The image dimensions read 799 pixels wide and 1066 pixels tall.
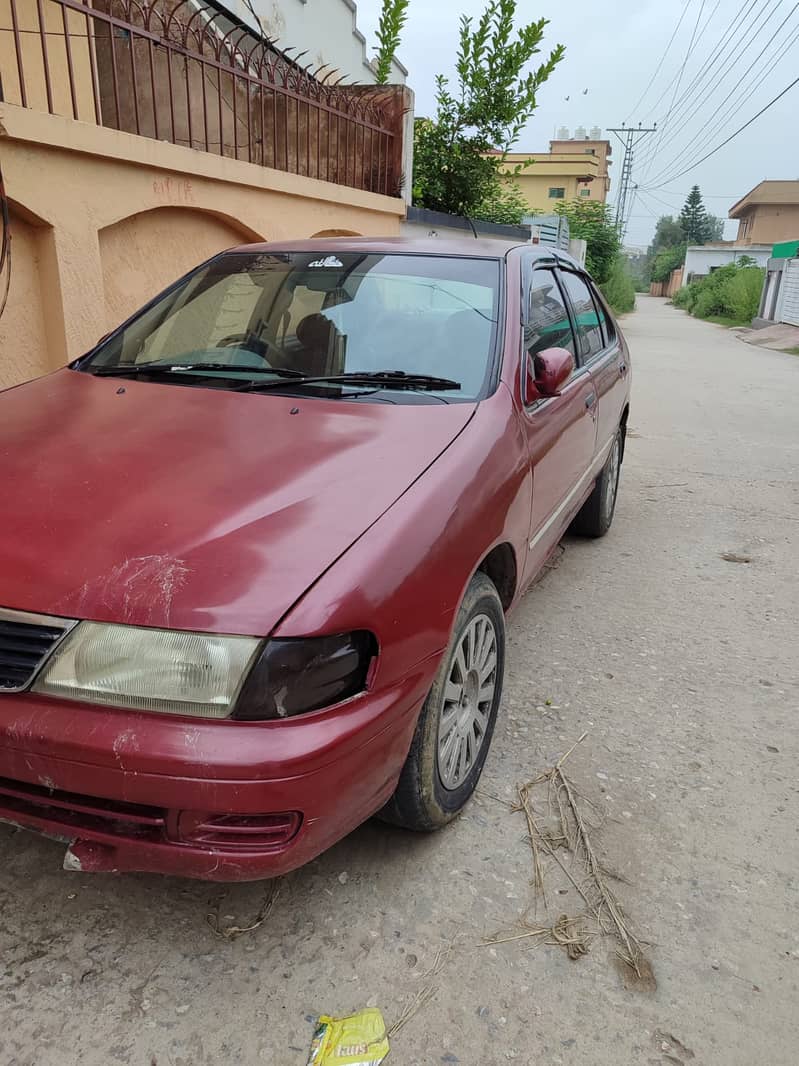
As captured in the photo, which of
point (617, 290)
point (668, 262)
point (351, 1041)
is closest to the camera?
point (351, 1041)

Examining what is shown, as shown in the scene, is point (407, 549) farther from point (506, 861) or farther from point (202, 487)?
point (506, 861)

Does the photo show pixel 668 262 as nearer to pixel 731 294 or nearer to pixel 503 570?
pixel 731 294

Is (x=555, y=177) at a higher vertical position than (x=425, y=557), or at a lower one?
higher

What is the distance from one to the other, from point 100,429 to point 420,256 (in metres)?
1.50

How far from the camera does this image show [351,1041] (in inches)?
68.2

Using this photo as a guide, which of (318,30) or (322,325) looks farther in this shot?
(318,30)

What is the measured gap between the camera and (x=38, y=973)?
187cm

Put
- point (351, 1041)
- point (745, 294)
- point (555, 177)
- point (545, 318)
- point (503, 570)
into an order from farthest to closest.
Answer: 1. point (555, 177)
2. point (745, 294)
3. point (545, 318)
4. point (503, 570)
5. point (351, 1041)

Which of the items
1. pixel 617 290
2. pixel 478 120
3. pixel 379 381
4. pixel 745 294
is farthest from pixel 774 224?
pixel 379 381

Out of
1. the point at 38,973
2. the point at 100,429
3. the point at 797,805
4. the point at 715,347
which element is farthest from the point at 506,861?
the point at 715,347

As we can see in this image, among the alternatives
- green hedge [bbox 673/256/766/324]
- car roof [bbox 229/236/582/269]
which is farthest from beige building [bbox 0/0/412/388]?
green hedge [bbox 673/256/766/324]

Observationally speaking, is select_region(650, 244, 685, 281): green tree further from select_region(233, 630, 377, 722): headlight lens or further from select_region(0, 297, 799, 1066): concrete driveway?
select_region(233, 630, 377, 722): headlight lens

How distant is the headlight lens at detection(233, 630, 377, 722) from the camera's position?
1.64m

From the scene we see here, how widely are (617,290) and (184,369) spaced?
3032 centimetres
